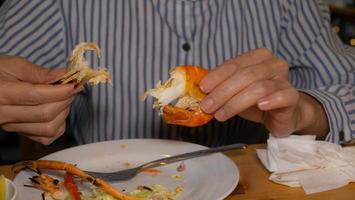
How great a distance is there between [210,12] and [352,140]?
504 mm

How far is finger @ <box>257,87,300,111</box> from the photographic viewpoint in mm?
895

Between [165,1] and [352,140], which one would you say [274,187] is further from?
[165,1]

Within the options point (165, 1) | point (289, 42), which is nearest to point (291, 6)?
point (289, 42)

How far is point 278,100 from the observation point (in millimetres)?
902

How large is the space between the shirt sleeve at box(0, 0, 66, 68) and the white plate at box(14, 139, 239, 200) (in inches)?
17.1

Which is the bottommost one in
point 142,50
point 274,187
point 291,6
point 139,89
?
point 274,187

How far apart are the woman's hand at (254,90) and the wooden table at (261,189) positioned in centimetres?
10


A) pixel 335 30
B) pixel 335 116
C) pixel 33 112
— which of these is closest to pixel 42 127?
pixel 33 112

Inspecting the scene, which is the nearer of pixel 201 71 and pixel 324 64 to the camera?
pixel 201 71

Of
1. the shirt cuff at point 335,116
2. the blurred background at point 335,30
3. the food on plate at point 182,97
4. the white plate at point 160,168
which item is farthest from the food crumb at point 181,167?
the blurred background at point 335,30

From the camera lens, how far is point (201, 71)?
0.89m

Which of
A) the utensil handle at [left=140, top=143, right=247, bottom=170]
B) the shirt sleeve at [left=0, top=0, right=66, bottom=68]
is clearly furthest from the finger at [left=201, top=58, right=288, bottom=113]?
the shirt sleeve at [left=0, top=0, right=66, bottom=68]

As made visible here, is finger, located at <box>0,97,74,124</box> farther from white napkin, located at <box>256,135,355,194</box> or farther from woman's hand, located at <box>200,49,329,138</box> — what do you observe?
white napkin, located at <box>256,135,355,194</box>

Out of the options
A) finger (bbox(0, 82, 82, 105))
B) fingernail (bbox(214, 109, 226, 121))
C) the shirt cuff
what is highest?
finger (bbox(0, 82, 82, 105))
